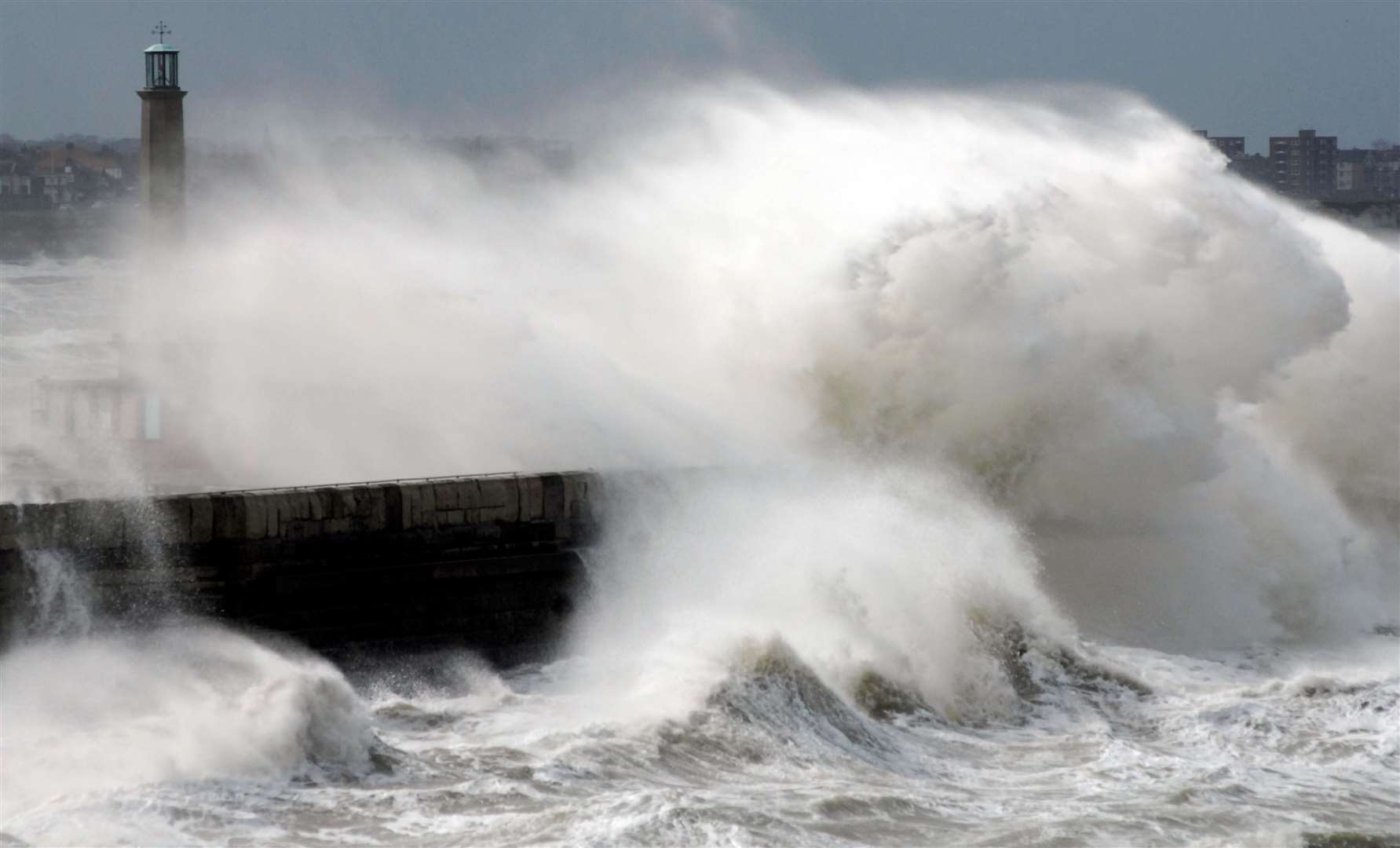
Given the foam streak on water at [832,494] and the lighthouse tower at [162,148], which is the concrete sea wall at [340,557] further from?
the lighthouse tower at [162,148]

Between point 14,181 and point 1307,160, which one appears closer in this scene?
point 14,181

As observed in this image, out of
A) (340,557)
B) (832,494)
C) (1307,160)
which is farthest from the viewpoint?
(1307,160)

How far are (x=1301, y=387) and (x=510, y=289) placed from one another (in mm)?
7952

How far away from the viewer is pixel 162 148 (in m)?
24.9

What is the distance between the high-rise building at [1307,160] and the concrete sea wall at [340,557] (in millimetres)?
91710

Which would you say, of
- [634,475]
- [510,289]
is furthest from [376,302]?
[634,475]

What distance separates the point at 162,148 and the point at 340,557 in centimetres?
1342

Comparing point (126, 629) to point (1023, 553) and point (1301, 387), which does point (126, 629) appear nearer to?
point (1023, 553)

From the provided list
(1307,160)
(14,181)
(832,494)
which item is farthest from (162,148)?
(1307,160)

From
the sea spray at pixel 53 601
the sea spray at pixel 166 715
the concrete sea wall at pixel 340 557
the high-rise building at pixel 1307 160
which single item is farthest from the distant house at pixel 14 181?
the high-rise building at pixel 1307 160

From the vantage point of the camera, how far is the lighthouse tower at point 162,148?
24.5 metres

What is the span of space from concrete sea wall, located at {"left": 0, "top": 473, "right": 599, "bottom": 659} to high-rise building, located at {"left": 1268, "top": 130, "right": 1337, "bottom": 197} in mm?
91710

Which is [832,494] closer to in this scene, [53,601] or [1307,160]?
[53,601]

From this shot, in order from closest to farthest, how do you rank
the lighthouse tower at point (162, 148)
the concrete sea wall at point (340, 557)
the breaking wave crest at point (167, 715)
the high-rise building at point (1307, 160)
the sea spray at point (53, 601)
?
1. the breaking wave crest at point (167, 715)
2. the sea spray at point (53, 601)
3. the concrete sea wall at point (340, 557)
4. the lighthouse tower at point (162, 148)
5. the high-rise building at point (1307, 160)
